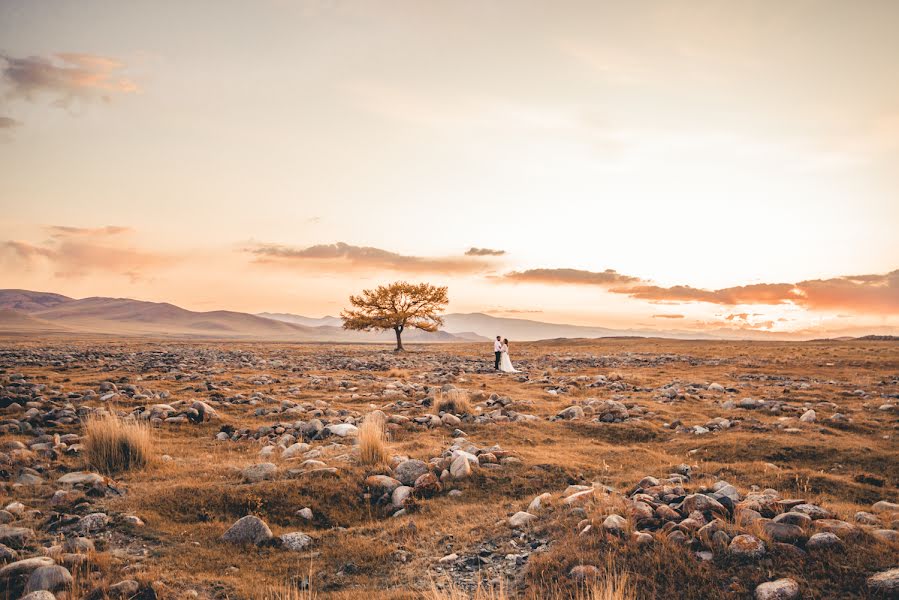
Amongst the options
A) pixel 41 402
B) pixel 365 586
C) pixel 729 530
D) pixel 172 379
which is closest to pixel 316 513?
pixel 365 586

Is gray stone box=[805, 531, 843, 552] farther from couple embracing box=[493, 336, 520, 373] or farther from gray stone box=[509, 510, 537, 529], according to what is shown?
couple embracing box=[493, 336, 520, 373]

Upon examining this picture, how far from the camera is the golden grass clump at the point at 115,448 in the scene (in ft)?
30.1

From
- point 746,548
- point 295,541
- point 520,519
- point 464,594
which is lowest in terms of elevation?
point 295,541

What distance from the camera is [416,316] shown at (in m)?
68.9

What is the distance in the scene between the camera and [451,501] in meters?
7.96

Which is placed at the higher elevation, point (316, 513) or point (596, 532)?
point (596, 532)

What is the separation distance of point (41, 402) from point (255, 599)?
13.0m

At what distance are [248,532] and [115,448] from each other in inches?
172

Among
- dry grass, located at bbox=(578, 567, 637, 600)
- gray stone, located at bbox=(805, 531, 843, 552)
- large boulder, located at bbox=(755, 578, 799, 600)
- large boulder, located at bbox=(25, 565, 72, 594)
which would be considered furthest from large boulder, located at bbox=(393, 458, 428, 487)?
gray stone, located at bbox=(805, 531, 843, 552)

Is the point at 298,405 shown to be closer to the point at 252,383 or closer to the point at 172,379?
the point at 252,383

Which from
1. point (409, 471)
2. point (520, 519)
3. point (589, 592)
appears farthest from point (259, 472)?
point (589, 592)

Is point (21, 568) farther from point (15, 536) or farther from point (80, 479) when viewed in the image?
point (80, 479)

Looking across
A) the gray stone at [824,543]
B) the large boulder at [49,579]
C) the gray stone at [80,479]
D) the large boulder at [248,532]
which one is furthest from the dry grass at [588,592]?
the gray stone at [80,479]

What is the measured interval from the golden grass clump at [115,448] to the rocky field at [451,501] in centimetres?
8
